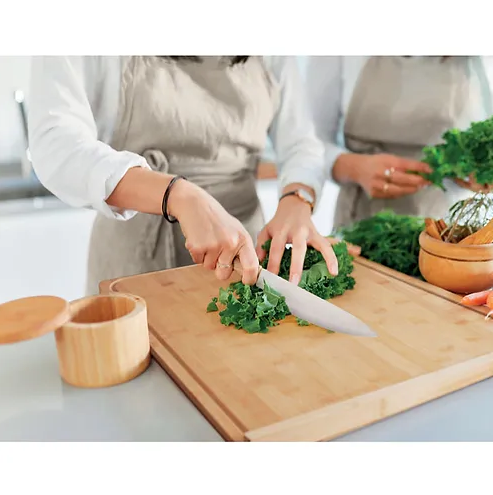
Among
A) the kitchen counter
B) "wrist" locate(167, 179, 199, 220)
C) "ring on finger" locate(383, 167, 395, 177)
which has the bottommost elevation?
the kitchen counter

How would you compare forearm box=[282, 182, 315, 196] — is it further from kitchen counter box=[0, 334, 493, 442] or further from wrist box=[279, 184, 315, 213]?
kitchen counter box=[0, 334, 493, 442]

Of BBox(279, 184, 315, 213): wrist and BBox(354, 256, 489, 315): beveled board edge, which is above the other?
BBox(279, 184, 315, 213): wrist

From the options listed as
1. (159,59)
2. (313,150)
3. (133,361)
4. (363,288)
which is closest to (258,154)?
(313,150)

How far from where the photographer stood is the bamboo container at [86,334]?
1.93 ft

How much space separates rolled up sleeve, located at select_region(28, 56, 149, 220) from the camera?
80cm

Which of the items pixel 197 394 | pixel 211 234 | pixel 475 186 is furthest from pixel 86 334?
pixel 475 186

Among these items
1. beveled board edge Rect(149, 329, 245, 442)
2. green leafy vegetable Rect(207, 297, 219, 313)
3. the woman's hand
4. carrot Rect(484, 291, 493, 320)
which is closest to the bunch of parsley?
green leafy vegetable Rect(207, 297, 219, 313)

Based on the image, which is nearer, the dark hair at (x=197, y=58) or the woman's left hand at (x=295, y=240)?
the woman's left hand at (x=295, y=240)

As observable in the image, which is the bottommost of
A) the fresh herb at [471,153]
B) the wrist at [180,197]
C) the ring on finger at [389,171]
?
the ring on finger at [389,171]

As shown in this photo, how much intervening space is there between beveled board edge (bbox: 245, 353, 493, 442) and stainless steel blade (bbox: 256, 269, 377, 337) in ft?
0.38

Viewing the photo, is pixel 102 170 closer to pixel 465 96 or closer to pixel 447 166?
pixel 447 166

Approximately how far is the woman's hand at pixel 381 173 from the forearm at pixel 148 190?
50 cm

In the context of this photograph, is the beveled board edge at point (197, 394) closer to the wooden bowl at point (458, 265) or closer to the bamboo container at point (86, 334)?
the bamboo container at point (86, 334)

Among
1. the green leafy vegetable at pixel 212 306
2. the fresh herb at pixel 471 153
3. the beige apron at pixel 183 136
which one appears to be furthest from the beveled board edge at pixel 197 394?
the fresh herb at pixel 471 153
